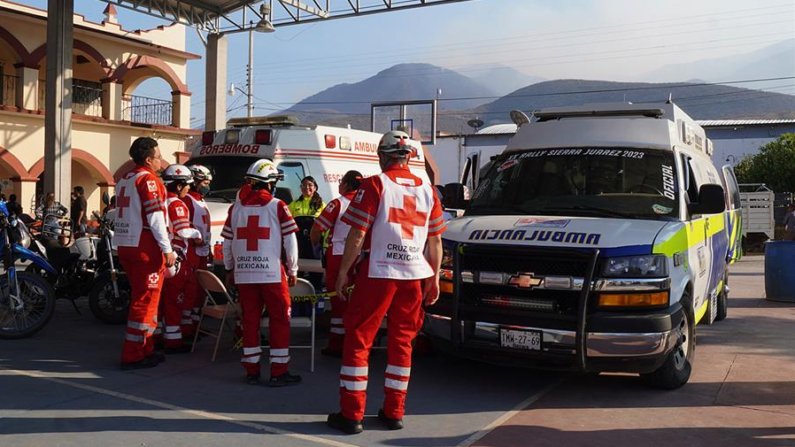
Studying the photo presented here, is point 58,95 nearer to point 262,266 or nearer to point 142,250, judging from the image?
point 142,250

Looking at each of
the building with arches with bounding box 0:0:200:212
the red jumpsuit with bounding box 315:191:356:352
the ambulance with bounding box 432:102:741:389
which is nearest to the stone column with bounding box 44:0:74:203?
the building with arches with bounding box 0:0:200:212

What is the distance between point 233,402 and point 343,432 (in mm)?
1098

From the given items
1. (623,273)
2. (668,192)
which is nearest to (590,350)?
(623,273)

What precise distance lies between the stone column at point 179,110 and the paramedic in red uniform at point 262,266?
21339mm

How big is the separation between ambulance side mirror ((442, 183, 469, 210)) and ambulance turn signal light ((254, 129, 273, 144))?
Answer: 385cm

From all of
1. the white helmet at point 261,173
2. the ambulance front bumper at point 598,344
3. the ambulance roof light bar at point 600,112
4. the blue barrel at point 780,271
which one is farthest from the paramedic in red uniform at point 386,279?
the blue barrel at point 780,271

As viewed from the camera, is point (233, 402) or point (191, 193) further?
point (191, 193)

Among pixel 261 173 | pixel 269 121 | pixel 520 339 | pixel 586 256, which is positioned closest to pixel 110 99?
pixel 269 121

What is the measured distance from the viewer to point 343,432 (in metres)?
4.92

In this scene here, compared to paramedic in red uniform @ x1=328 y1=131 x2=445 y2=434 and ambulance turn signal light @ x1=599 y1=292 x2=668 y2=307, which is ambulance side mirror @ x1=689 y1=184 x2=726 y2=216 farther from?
paramedic in red uniform @ x1=328 y1=131 x2=445 y2=434

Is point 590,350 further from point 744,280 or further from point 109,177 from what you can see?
point 109,177

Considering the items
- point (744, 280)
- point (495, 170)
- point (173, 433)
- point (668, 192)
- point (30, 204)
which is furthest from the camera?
point (30, 204)

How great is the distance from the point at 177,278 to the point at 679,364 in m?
4.64

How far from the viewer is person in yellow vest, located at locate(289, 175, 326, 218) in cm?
974
